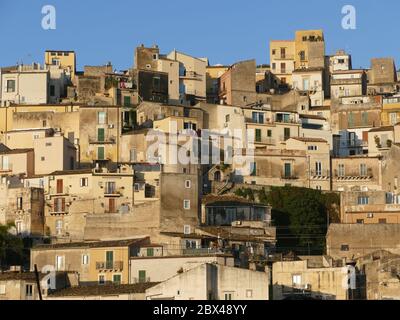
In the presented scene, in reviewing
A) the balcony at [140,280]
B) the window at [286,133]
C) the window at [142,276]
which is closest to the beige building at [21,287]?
the balcony at [140,280]

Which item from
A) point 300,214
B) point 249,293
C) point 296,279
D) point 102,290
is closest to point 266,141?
point 300,214

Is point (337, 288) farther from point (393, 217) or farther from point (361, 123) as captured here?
point (361, 123)

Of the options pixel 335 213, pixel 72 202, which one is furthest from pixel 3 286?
pixel 335 213

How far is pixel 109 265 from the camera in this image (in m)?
60.4

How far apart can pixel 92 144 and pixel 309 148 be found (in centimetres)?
1353

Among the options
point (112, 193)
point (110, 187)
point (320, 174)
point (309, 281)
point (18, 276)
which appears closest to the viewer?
point (18, 276)

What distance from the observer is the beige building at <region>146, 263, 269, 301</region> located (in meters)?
47.9

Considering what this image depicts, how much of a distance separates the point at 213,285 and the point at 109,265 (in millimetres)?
12688

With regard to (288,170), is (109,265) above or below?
below

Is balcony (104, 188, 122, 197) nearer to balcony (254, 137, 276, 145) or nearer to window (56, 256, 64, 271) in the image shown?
window (56, 256, 64, 271)

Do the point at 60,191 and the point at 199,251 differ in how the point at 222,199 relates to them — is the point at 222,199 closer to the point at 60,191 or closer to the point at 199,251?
the point at 60,191

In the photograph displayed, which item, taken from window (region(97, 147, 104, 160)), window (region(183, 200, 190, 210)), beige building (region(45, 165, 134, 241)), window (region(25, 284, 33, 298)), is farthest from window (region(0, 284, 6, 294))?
window (region(97, 147, 104, 160))

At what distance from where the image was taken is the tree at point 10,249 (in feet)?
210

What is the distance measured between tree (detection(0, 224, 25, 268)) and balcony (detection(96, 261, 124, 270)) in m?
5.50
